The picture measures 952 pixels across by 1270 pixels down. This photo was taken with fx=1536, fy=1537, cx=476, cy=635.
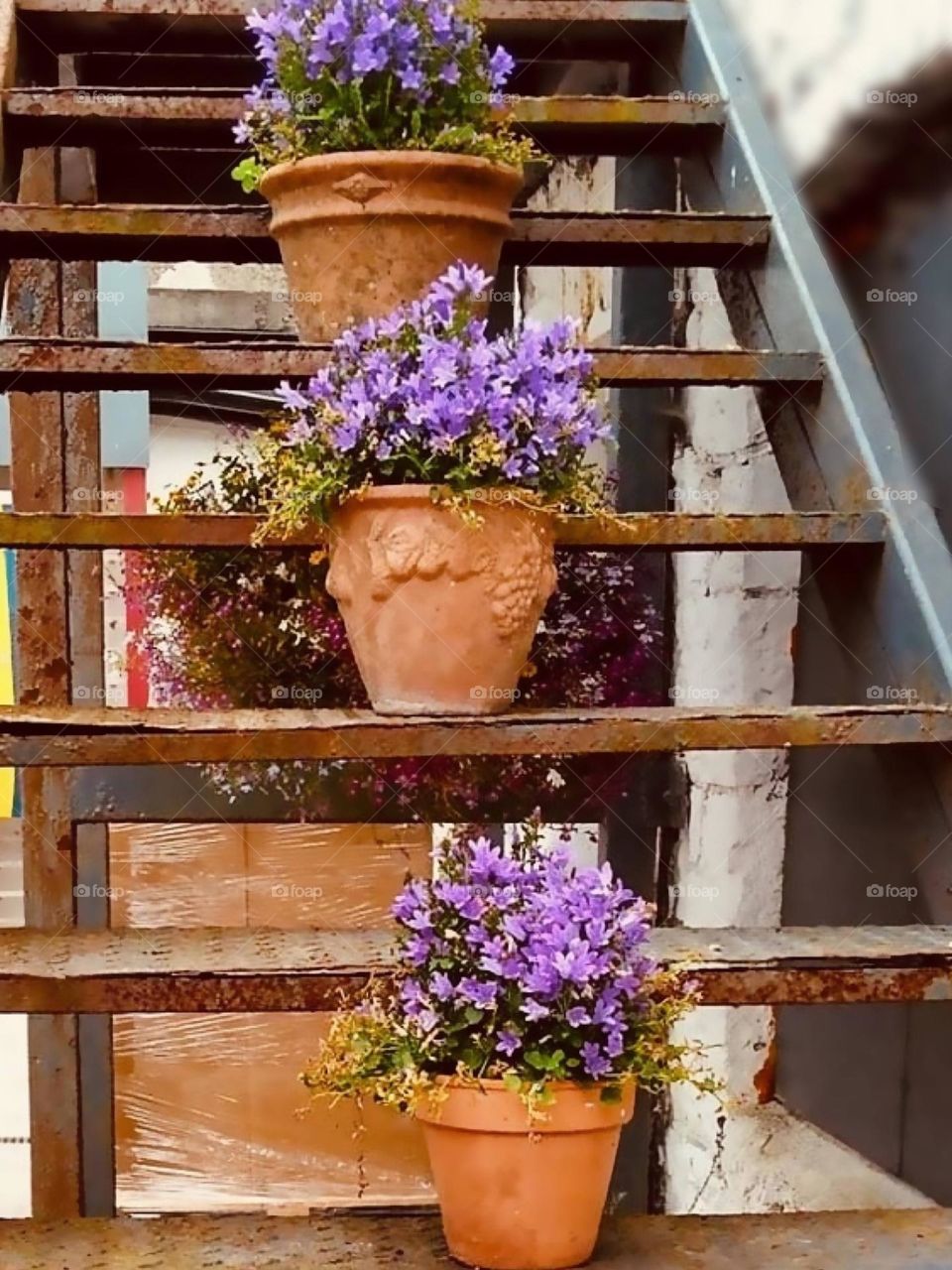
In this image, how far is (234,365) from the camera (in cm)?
165

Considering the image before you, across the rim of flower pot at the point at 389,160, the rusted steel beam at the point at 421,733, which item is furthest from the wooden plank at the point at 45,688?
the rusted steel beam at the point at 421,733

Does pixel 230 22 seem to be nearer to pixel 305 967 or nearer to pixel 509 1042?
pixel 305 967

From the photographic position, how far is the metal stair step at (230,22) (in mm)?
2168

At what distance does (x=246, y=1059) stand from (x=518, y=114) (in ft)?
6.74

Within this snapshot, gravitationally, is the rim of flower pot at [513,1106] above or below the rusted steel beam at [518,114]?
below

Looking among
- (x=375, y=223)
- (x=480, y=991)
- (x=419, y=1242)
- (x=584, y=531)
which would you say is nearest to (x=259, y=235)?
(x=375, y=223)

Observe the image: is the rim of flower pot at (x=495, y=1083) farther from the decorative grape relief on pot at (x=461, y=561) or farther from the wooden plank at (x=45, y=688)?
the wooden plank at (x=45, y=688)

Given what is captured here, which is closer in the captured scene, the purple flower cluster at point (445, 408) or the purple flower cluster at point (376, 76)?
the purple flower cluster at point (445, 408)

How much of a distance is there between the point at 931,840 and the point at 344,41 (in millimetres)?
1065

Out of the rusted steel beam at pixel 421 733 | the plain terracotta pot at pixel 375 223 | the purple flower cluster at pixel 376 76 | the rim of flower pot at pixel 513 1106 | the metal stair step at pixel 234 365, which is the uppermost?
the purple flower cluster at pixel 376 76

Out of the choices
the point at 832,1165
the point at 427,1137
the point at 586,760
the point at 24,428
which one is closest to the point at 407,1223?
the point at 427,1137

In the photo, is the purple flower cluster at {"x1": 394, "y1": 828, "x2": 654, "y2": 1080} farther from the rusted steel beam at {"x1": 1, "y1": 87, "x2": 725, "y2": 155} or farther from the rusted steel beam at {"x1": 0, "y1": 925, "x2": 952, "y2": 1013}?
the rusted steel beam at {"x1": 1, "y1": 87, "x2": 725, "y2": 155}

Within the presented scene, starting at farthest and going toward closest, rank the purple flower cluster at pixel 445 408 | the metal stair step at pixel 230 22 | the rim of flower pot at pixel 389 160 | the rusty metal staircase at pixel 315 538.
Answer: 1. the metal stair step at pixel 230 22
2. the rim of flower pot at pixel 389 160
3. the purple flower cluster at pixel 445 408
4. the rusty metal staircase at pixel 315 538

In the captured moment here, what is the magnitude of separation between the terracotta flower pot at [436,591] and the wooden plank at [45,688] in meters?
1.22
